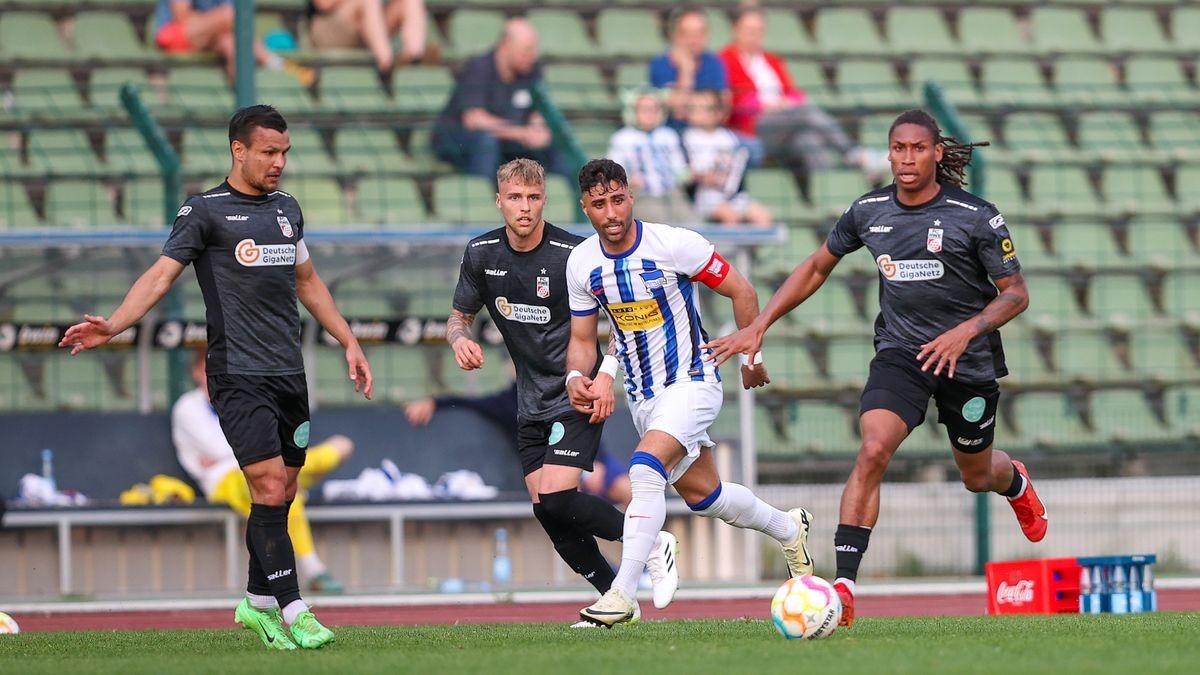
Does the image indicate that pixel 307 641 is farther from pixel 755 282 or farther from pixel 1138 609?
pixel 755 282

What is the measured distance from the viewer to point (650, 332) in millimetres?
8109

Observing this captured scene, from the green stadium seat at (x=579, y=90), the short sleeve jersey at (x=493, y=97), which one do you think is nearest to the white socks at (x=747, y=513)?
the short sleeve jersey at (x=493, y=97)

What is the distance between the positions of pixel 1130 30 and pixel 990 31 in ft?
5.28

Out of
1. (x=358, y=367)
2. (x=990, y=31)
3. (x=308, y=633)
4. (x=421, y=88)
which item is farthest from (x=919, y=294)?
(x=990, y=31)

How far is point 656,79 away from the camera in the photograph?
16.4 metres

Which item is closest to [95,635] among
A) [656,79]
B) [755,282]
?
[755,282]

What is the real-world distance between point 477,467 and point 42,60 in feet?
20.3

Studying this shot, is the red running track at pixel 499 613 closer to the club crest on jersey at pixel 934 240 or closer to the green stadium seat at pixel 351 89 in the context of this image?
the club crest on jersey at pixel 934 240

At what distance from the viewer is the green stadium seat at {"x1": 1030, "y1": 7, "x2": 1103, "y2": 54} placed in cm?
1930

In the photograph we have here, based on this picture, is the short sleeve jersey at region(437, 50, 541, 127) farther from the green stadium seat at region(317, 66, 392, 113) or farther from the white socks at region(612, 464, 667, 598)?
the white socks at region(612, 464, 667, 598)

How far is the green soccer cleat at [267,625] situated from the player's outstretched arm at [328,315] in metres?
1.01

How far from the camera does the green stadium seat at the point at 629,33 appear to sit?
18.1 m

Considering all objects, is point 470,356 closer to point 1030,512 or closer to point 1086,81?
point 1030,512

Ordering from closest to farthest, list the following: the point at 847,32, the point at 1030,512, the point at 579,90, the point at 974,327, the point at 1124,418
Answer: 1. the point at 974,327
2. the point at 1030,512
3. the point at 1124,418
4. the point at 579,90
5. the point at 847,32
